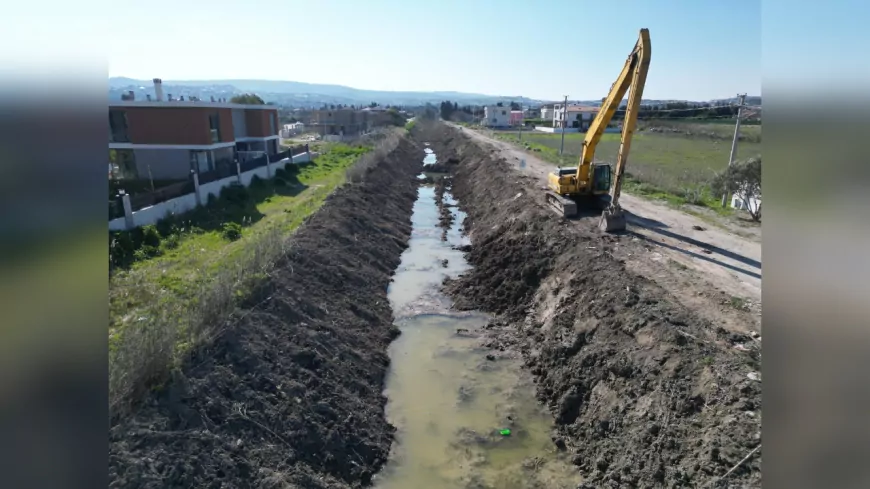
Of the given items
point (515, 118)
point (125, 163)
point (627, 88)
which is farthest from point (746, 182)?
point (515, 118)

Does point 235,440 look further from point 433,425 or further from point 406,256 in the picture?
point 406,256

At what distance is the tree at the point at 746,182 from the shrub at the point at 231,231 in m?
22.1

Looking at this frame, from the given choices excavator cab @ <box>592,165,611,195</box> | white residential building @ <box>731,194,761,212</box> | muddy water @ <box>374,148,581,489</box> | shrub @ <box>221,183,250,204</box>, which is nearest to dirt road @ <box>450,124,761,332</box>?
excavator cab @ <box>592,165,611,195</box>

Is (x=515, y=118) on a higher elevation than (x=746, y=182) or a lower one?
higher

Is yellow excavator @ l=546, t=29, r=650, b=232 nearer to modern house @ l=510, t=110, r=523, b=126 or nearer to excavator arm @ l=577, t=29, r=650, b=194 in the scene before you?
excavator arm @ l=577, t=29, r=650, b=194

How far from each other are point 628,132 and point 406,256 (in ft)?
39.1

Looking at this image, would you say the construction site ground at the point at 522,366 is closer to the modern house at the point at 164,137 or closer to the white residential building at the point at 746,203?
the white residential building at the point at 746,203

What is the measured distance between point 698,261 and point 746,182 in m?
7.89

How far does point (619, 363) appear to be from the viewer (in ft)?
37.7

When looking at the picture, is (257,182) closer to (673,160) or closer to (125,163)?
(125,163)

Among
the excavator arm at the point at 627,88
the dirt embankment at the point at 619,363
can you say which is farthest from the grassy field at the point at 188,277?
the excavator arm at the point at 627,88

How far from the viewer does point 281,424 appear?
9.99 meters

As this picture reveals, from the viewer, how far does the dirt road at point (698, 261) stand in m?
12.3
